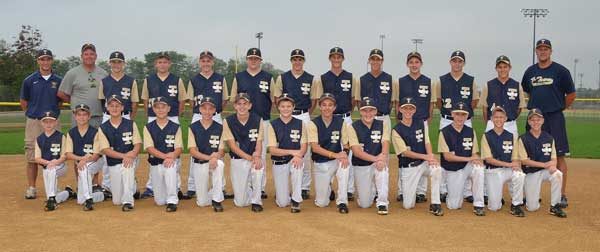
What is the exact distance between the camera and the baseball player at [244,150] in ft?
20.6

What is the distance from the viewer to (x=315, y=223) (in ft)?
17.7

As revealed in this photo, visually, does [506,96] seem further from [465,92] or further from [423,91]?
[423,91]

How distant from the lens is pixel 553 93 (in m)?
6.77

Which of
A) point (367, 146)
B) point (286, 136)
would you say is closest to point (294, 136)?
point (286, 136)

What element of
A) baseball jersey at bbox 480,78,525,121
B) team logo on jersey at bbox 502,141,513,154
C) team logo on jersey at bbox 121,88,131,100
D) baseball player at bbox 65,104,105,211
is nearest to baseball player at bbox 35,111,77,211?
baseball player at bbox 65,104,105,211

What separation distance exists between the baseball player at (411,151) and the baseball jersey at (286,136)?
3.86 ft

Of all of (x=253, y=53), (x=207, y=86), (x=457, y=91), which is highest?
(x=253, y=53)

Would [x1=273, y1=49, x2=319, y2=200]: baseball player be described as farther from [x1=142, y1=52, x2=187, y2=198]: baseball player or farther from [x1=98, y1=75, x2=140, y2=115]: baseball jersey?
[x1=98, y1=75, x2=140, y2=115]: baseball jersey

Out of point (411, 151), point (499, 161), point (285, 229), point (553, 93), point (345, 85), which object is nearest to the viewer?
point (285, 229)

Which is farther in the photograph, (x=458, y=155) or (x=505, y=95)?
(x=505, y=95)

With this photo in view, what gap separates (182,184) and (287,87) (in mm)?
2474

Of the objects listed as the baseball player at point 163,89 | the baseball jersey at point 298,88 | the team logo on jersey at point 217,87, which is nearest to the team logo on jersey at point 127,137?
the baseball player at point 163,89

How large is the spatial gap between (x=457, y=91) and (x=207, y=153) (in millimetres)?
3522

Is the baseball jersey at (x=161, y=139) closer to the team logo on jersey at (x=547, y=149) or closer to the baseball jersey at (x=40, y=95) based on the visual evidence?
the baseball jersey at (x=40, y=95)
